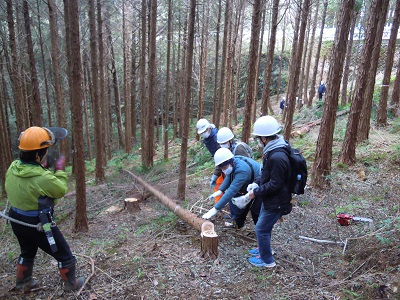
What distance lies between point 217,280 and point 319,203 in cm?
391

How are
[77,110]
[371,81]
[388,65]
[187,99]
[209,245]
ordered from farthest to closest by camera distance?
[388,65]
[371,81]
[187,99]
[77,110]
[209,245]

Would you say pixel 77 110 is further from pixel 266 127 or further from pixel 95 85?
pixel 95 85

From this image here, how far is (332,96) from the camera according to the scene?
6.85m

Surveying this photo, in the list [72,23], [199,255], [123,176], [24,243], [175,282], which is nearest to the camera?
[24,243]

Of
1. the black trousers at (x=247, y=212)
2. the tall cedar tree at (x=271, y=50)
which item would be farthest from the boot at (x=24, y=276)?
the tall cedar tree at (x=271, y=50)

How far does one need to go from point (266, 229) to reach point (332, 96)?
4.54 metres

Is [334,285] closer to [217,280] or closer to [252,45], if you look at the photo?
[217,280]

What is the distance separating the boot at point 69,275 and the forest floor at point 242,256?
0.43ft

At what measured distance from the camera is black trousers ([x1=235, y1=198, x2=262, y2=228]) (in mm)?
4883

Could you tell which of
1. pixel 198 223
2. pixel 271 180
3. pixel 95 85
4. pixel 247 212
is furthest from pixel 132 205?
pixel 95 85

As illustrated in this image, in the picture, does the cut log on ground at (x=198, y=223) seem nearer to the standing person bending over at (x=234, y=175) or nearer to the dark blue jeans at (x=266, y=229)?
the standing person bending over at (x=234, y=175)

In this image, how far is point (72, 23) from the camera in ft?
17.2

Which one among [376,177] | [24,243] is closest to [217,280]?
[24,243]

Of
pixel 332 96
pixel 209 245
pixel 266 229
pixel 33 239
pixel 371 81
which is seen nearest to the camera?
pixel 33 239
